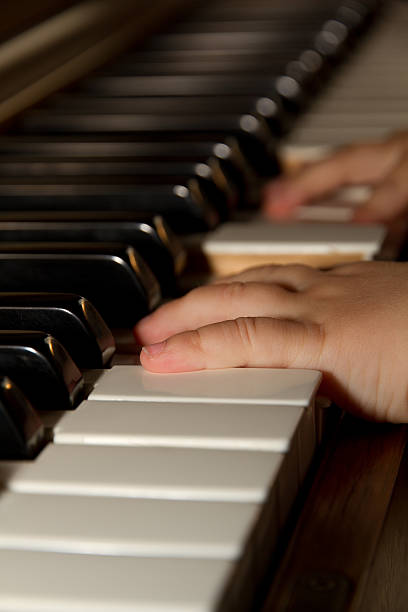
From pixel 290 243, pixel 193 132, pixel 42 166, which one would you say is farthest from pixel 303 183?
pixel 42 166

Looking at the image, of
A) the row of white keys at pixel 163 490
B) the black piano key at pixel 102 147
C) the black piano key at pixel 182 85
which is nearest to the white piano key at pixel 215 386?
the row of white keys at pixel 163 490

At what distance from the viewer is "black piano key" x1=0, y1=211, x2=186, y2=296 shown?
4.15ft

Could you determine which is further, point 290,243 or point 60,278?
point 290,243

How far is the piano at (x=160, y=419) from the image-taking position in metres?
0.71

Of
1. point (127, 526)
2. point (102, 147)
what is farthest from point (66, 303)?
point (102, 147)

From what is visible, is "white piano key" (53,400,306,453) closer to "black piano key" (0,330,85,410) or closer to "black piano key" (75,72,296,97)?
"black piano key" (0,330,85,410)

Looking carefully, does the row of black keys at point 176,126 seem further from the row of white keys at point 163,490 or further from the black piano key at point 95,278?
the row of white keys at point 163,490

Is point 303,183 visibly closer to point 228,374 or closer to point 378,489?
point 228,374

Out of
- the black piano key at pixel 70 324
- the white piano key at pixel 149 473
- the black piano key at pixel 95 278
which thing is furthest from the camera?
the black piano key at pixel 95 278

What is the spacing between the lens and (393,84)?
87.0 inches

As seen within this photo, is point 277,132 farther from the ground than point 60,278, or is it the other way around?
point 60,278

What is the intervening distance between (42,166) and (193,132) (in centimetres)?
29

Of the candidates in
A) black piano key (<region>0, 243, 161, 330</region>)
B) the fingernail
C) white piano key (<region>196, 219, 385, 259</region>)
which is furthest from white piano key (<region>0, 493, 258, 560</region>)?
white piano key (<region>196, 219, 385, 259</region>)

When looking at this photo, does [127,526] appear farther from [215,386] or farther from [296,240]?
[296,240]
